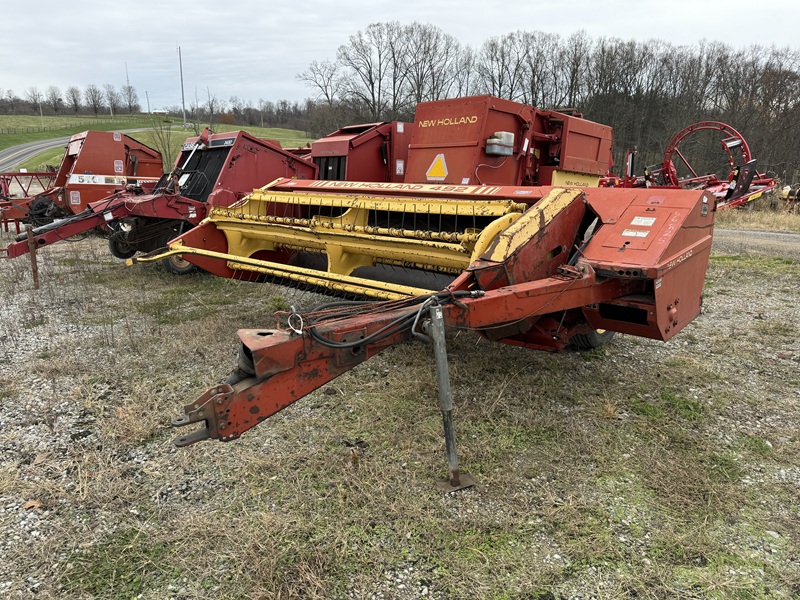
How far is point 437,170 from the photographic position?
5.31 m

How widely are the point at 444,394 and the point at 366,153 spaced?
4.63 m

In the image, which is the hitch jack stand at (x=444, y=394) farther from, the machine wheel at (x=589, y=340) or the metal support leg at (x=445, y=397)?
the machine wheel at (x=589, y=340)

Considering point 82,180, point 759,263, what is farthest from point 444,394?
point 82,180

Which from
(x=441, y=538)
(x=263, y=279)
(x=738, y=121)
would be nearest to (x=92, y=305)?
(x=263, y=279)

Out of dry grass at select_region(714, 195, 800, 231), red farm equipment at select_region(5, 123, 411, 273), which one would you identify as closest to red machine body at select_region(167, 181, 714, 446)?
red farm equipment at select_region(5, 123, 411, 273)

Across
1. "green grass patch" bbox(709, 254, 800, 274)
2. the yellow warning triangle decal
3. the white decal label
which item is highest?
the yellow warning triangle decal

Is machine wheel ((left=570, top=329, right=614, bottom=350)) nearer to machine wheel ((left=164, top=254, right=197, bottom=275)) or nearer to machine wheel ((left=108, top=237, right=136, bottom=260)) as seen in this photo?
machine wheel ((left=164, top=254, right=197, bottom=275))

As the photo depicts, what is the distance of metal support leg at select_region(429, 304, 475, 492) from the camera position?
2.29 meters

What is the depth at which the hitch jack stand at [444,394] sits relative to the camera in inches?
Answer: 90.2

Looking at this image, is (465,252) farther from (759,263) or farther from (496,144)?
(759,263)

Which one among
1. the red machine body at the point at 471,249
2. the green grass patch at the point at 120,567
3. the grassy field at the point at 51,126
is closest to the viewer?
the green grass patch at the point at 120,567

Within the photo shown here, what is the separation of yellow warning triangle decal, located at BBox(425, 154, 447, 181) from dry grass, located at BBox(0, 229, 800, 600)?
1.63 m

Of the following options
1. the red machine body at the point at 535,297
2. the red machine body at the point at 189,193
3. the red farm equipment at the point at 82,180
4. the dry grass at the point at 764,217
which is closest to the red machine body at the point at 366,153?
the red machine body at the point at 189,193

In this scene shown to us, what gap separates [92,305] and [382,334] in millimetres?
5410
